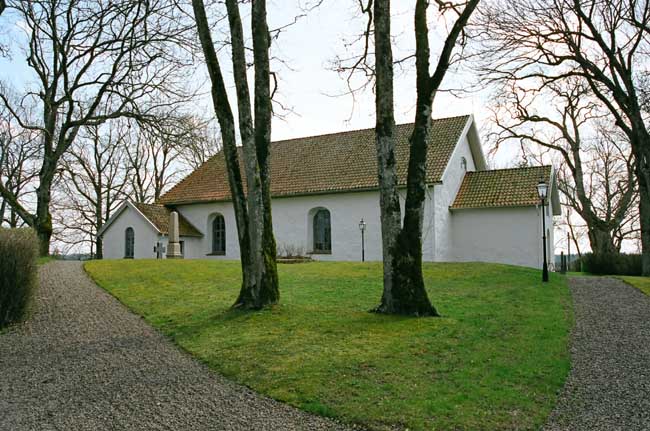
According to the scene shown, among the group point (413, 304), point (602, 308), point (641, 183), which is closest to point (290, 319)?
point (413, 304)

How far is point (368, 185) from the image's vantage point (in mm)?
26422

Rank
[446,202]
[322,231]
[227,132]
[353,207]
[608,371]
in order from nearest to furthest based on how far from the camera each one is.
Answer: [608,371], [227,132], [446,202], [353,207], [322,231]

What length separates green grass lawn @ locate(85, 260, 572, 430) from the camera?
5879 millimetres

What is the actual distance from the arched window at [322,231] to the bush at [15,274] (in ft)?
62.0

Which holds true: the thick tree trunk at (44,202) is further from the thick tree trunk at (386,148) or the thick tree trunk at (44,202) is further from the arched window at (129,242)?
the thick tree trunk at (386,148)

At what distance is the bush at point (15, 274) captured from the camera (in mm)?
10133

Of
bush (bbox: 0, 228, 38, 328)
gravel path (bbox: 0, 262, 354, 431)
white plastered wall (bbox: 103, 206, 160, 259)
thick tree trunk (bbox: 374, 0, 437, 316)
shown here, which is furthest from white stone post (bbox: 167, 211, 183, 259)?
thick tree trunk (bbox: 374, 0, 437, 316)

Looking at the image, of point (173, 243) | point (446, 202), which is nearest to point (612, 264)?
point (446, 202)

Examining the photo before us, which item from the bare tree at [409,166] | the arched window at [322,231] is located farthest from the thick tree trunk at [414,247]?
the arched window at [322,231]

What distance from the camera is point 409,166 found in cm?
1065

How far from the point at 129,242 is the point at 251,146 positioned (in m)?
23.3

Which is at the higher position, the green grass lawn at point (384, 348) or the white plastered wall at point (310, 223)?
the white plastered wall at point (310, 223)

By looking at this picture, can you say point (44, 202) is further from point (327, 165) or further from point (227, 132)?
point (227, 132)

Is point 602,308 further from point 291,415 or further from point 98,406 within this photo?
point 98,406
